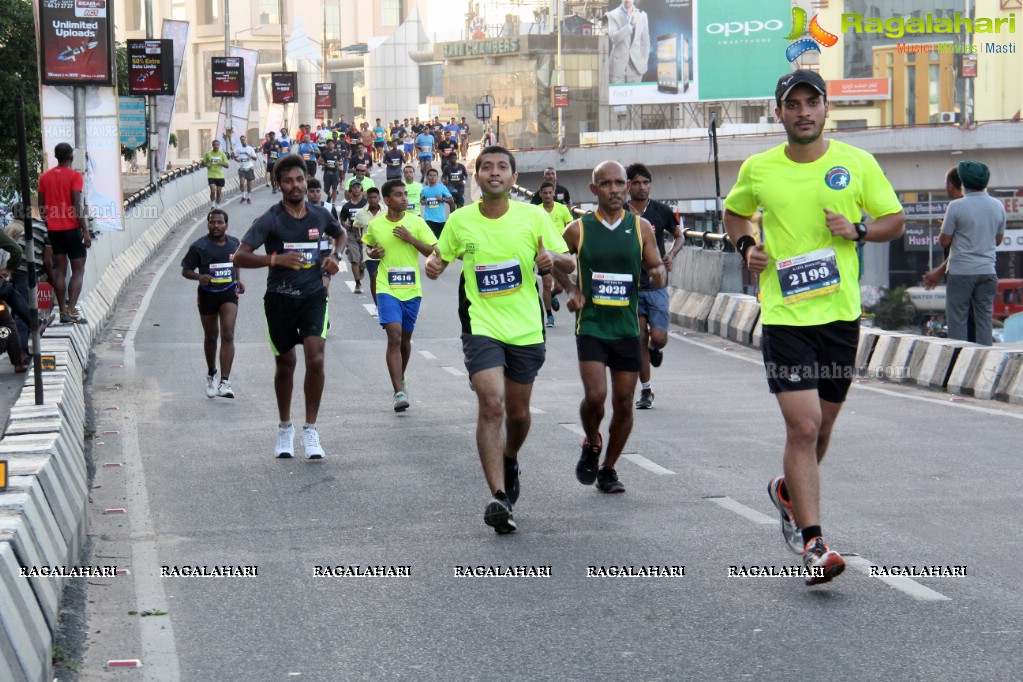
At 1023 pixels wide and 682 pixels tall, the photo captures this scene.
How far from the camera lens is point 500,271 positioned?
27.2 ft

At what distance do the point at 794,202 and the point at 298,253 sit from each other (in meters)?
4.62

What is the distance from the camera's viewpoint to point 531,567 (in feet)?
23.6

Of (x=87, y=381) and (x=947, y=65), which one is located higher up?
(x=947, y=65)

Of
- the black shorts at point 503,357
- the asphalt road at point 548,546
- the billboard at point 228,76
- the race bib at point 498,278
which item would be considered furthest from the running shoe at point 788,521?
the billboard at point 228,76

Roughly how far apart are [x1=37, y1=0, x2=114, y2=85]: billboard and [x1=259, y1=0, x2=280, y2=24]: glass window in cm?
9866

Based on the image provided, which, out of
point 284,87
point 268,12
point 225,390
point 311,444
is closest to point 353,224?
point 225,390

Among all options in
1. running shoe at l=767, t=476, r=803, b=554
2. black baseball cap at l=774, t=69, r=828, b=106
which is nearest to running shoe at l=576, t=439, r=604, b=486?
running shoe at l=767, t=476, r=803, b=554

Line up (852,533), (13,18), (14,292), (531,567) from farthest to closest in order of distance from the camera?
(13,18), (14,292), (852,533), (531,567)

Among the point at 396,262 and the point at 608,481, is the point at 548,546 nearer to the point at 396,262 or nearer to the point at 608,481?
the point at 608,481

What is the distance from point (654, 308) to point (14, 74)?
32.3 meters

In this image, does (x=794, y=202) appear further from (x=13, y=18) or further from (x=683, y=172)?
(x=683, y=172)

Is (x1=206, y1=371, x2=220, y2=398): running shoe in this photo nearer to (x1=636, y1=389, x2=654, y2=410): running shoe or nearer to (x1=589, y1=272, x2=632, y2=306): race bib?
(x1=636, y1=389, x2=654, y2=410): running shoe

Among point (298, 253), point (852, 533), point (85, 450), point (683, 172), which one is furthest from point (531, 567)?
point (683, 172)


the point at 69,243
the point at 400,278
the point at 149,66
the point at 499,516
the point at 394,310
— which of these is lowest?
the point at 499,516
